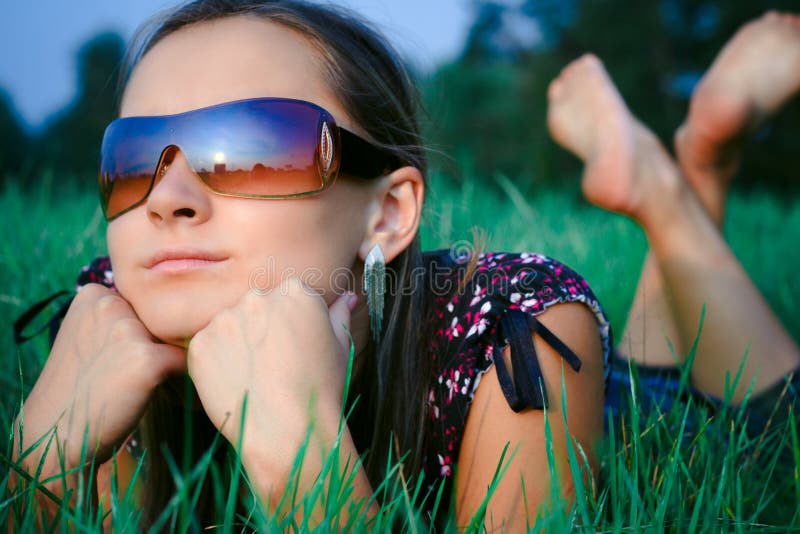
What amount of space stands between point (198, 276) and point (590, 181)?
1.65m

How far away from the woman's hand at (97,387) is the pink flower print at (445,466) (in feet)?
1.92

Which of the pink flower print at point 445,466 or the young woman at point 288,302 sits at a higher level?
the young woman at point 288,302

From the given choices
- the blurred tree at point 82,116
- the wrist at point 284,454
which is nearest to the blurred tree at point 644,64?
the blurred tree at point 82,116

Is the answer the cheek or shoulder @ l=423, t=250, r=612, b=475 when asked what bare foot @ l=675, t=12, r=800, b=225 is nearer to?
shoulder @ l=423, t=250, r=612, b=475

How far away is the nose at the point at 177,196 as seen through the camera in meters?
1.22

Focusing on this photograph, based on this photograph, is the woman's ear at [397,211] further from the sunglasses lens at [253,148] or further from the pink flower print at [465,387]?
the pink flower print at [465,387]

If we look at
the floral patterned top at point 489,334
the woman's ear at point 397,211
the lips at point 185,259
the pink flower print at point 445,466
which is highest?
the woman's ear at point 397,211

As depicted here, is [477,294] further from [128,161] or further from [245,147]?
[128,161]

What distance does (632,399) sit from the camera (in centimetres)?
109

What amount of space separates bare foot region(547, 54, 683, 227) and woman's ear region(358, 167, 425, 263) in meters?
1.06

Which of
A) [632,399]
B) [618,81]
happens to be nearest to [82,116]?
[618,81]

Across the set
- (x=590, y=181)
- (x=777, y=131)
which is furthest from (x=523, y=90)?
(x=590, y=181)

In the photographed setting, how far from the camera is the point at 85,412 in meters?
1.17

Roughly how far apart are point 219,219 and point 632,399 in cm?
84
